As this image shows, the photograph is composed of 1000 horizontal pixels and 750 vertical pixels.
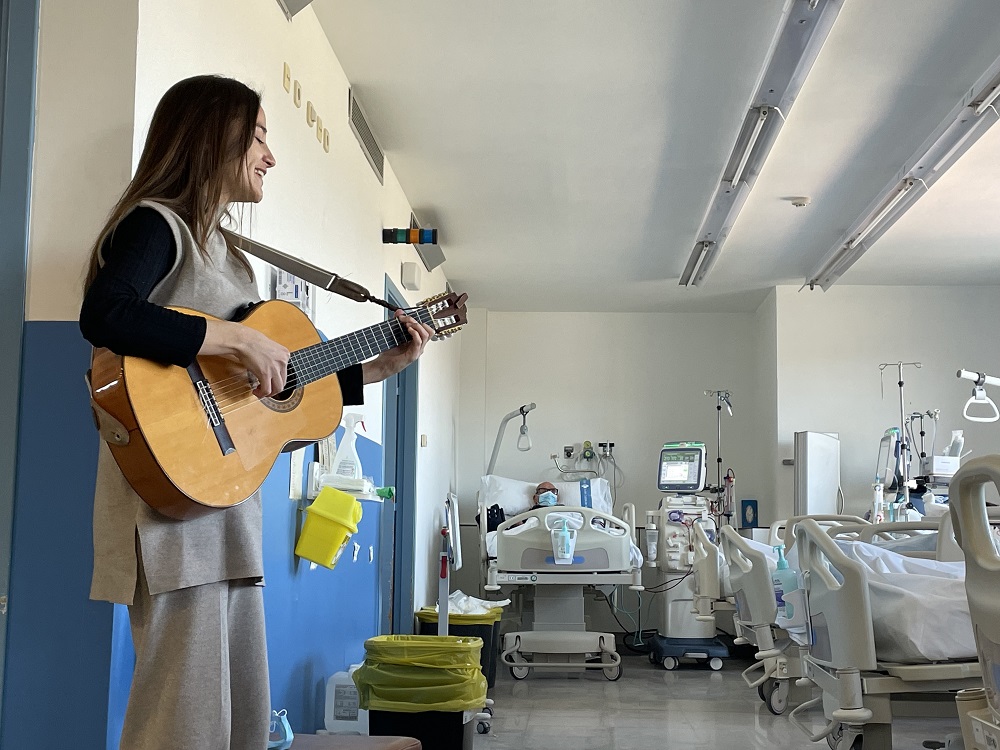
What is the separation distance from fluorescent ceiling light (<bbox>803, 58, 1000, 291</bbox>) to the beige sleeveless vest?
328 centimetres

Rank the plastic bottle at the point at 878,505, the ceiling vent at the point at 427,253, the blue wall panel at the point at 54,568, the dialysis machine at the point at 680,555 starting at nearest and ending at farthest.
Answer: the blue wall panel at the point at 54,568
the ceiling vent at the point at 427,253
the plastic bottle at the point at 878,505
the dialysis machine at the point at 680,555

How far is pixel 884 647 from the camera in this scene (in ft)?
9.69

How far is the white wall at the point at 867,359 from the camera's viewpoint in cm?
731

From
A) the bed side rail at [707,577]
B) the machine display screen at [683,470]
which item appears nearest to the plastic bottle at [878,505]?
the machine display screen at [683,470]

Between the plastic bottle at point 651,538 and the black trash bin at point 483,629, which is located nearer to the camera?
the black trash bin at point 483,629

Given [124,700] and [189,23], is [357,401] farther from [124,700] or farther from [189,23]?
[189,23]

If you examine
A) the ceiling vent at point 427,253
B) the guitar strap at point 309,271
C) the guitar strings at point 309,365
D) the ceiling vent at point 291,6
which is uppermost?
the ceiling vent at point 291,6

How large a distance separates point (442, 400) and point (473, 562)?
163 cm

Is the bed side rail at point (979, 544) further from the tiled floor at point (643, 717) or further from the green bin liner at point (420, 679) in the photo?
the tiled floor at point (643, 717)

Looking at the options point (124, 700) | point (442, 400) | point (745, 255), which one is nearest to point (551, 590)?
point (442, 400)

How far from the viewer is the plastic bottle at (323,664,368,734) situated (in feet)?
11.6

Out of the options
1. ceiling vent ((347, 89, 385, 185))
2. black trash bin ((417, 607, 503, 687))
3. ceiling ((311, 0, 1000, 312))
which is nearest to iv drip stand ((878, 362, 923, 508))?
ceiling ((311, 0, 1000, 312))

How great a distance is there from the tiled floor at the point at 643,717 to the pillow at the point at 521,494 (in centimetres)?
143

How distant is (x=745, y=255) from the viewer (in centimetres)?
673
